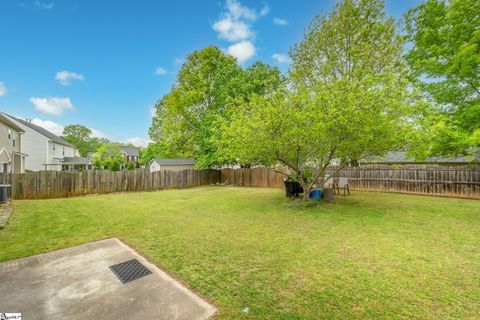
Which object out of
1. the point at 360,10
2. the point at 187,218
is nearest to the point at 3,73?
the point at 187,218

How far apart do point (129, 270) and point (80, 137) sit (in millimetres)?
65263

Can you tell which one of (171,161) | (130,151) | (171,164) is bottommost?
(171,164)

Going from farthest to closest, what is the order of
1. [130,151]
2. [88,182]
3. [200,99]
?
1. [130,151]
2. [200,99]
3. [88,182]

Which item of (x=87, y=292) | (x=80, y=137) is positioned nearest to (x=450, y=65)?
(x=87, y=292)

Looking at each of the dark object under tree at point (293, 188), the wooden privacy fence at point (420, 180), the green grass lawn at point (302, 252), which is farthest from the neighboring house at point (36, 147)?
the wooden privacy fence at point (420, 180)

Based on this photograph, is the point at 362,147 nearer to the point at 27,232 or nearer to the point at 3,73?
the point at 27,232

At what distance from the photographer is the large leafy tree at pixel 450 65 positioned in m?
8.23

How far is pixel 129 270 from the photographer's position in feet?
10.9

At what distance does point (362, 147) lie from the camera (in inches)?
299

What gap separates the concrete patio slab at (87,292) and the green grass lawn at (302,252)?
0.27m

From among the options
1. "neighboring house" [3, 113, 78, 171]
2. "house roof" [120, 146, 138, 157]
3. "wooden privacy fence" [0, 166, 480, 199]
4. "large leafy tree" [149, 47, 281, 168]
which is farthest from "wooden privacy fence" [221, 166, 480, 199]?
"house roof" [120, 146, 138, 157]

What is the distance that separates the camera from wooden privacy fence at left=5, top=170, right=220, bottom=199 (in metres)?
10.3

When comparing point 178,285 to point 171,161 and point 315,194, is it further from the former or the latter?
point 171,161

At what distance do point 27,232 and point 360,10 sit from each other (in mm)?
18463
